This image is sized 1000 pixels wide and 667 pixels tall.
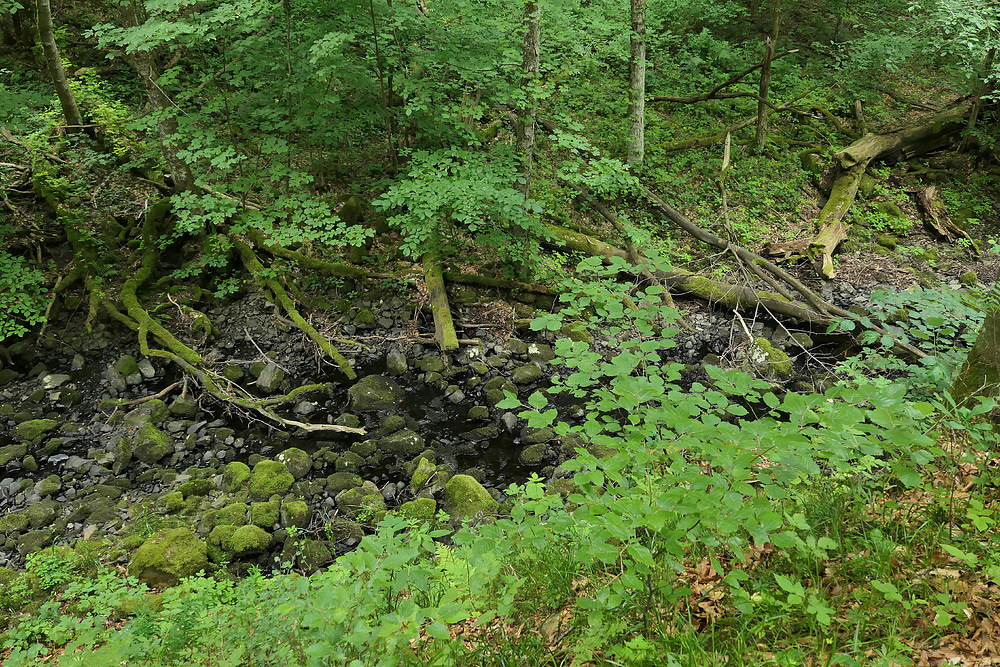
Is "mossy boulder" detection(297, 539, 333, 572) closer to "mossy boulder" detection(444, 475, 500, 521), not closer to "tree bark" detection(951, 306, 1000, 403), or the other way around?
"mossy boulder" detection(444, 475, 500, 521)

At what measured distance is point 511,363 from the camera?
7.82m

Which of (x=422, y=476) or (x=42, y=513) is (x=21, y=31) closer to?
(x=42, y=513)

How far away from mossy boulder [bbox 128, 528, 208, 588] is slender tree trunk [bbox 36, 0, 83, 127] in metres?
7.23

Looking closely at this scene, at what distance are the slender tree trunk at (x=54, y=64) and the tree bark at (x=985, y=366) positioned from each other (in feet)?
36.7

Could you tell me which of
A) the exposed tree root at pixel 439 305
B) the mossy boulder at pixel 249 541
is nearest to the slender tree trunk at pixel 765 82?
the exposed tree root at pixel 439 305

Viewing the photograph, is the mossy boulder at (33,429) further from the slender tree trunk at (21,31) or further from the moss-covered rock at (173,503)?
the slender tree trunk at (21,31)

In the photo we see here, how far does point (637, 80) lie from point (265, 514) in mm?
8925

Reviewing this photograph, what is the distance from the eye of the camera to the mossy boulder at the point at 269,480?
5660mm

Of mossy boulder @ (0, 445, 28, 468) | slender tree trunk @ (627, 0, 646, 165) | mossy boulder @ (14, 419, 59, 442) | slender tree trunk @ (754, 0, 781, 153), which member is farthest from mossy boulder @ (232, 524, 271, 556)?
slender tree trunk @ (754, 0, 781, 153)

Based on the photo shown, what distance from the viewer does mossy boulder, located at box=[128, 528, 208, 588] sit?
4.53 meters

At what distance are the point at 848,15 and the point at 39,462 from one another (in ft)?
59.5

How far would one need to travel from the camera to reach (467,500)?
5434mm

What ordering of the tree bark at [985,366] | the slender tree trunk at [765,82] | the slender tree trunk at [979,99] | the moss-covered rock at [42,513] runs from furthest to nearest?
the slender tree trunk at [765,82] → the slender tree trunk at [979,99] → the moss-covered rock at [42,513] → the tree bark at [985,366]

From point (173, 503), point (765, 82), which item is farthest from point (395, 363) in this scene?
point (765, 82)
